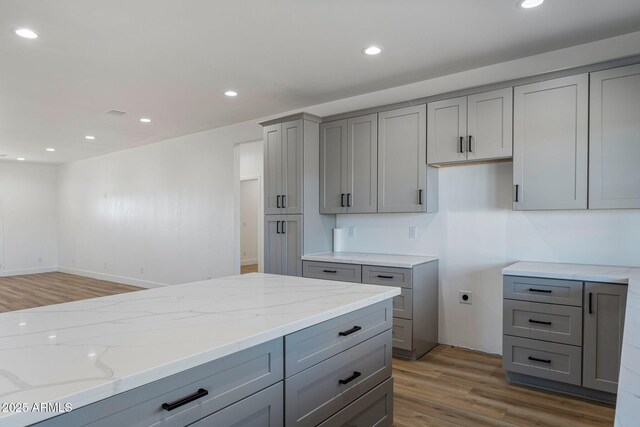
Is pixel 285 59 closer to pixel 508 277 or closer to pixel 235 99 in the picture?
pixel 235 99

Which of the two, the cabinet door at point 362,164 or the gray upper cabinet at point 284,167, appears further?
the gray upper cabinet at point 284,167

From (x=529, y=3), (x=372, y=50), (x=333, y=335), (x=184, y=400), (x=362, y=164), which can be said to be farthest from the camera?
(x=362, y=164)

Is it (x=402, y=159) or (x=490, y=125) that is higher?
(x=490, y=125)

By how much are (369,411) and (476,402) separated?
1170 millimetres

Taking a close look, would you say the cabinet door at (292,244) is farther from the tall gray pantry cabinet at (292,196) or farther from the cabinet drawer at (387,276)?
the cabinet drawer at (387,276)

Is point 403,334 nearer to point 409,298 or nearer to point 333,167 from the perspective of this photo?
point 409,298

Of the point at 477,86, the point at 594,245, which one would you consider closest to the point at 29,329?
the point at 477,86

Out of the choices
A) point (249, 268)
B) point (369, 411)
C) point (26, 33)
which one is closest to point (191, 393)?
point (369, 411)

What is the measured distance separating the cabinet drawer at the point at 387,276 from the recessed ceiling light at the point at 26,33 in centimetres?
310

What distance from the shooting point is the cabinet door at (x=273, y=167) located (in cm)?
436

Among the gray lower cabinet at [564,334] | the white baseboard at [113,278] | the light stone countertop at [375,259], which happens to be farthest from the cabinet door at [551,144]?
the white baseboard at [113,278]

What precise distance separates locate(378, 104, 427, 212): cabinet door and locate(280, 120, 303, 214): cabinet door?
2.73ft

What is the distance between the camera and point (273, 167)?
441 centimetres

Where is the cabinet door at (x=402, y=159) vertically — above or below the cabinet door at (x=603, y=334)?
above
